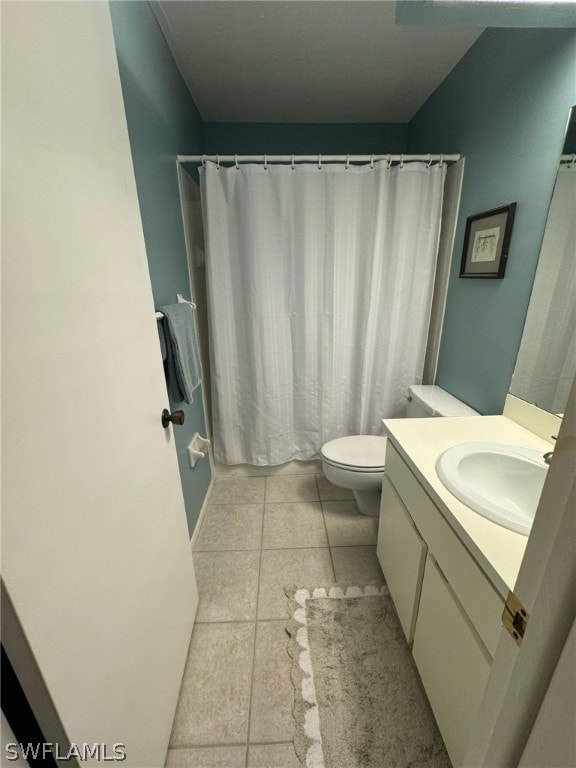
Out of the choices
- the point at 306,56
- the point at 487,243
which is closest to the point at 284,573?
the point at 487,243

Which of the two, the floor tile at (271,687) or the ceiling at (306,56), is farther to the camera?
the ceiling at (306,56)

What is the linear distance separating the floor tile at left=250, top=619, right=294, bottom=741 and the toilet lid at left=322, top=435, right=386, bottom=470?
2.63 ft

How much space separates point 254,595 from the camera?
144 cm

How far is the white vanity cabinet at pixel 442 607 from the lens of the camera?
0.72m

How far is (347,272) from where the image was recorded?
6.15ft

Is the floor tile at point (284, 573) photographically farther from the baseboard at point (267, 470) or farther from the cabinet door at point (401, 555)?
the baseboard at point (267, 470)

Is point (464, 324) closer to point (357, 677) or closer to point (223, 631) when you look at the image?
point (357, 677)

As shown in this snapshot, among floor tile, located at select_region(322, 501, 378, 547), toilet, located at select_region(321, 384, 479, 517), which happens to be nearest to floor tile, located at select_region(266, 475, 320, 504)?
floor tile, located at select_region(322, 501, 378, 547)

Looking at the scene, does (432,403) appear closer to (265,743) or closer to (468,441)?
(468,441)

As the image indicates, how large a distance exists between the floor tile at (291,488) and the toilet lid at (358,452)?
1.47 feet

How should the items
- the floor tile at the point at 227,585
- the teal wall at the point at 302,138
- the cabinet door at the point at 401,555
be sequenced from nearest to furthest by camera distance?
the cabinet door at the point at 401,555 → the floor tile at the point at 227,585 → the teal wall at the point at 302,138

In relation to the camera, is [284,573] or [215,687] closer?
[215,687]

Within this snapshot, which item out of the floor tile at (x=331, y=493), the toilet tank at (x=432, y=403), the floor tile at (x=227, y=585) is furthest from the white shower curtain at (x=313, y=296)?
the floor tile at (x=227, y=585)

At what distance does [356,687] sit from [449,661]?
0.46 m
